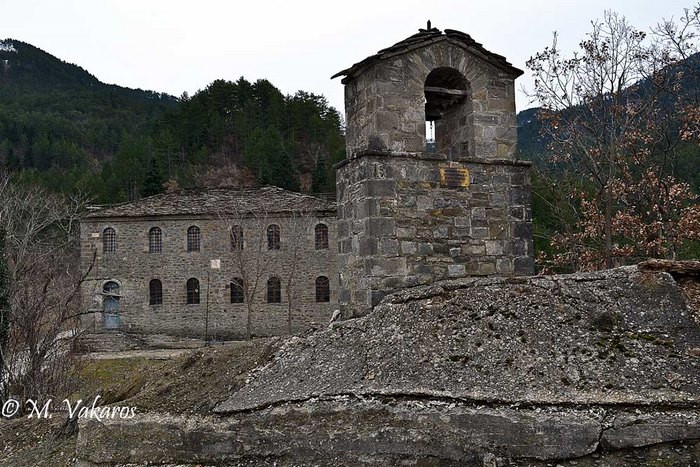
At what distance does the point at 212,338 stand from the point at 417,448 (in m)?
23.3

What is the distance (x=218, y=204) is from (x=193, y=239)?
1.93m

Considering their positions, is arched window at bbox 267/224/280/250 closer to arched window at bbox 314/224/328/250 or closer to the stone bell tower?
arched window at bbox 314/224/328/250

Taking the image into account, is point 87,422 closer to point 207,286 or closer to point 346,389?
point 346,389

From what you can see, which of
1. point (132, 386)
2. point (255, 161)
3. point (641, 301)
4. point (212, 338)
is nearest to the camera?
point (641, 301)

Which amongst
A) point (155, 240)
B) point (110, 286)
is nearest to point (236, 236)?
point (155, 240)

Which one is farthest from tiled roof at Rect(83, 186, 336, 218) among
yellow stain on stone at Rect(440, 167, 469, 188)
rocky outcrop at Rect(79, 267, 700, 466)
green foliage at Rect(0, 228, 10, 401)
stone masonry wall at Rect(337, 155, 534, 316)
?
rocky outcrop at Rect(79, 267, 700, 466)

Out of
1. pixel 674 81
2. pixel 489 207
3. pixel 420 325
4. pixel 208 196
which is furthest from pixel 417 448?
pixel 208 196

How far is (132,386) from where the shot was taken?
5.54 m

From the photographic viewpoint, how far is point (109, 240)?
26984 millimetres

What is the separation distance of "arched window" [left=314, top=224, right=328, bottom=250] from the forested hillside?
16.6m

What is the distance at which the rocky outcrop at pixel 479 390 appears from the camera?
3648 millimetres

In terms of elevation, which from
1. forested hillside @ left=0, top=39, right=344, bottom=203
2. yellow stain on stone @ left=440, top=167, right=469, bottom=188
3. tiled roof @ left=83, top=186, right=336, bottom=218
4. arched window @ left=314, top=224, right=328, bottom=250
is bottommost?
yellow stain on stone @ left=440, top=167, right=469, bottom=188

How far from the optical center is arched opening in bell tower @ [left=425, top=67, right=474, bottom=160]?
6.15 metres

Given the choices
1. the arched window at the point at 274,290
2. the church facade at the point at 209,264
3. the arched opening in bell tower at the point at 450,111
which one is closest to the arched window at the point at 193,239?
the church facade at the point at 209,264
